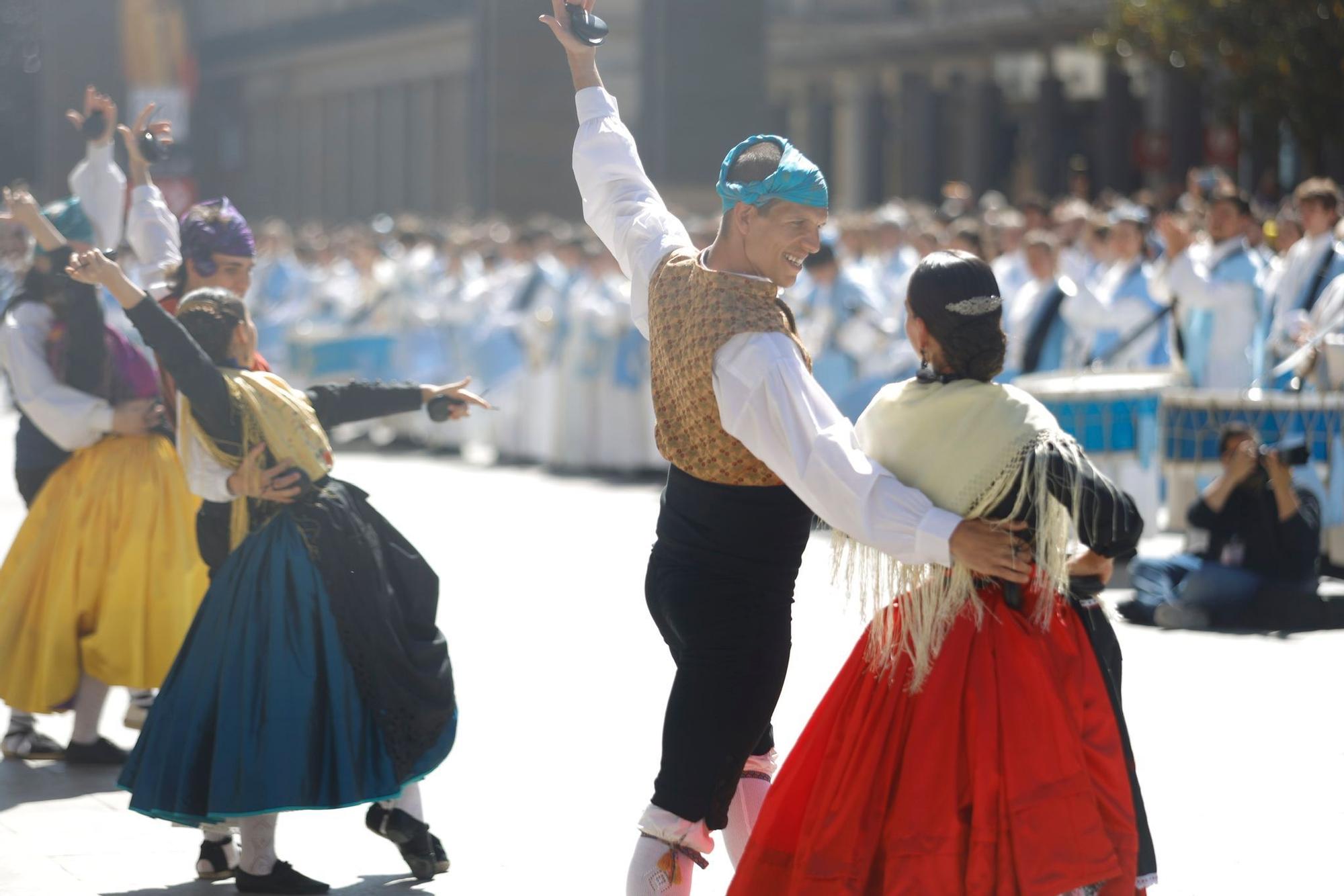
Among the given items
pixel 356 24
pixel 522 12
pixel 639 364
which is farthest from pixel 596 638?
pixel 356 24

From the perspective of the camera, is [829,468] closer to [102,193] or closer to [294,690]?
[294,690]

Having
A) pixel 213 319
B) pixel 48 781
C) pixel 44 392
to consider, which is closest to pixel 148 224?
pixel 44 392

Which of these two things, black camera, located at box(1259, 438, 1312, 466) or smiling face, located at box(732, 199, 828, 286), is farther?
black camera, located at box(1259, 438, 1312, 466)

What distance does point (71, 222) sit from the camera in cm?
648

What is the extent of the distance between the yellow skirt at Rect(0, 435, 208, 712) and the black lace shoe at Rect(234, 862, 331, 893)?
1381 millimetres

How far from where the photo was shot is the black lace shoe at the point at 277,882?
4.75 m

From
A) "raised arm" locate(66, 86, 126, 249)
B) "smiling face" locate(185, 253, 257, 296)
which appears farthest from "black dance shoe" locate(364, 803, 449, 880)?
"raised arm" locate(66, 86, 126, 249)

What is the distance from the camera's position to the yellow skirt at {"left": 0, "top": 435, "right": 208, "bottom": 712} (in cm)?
602

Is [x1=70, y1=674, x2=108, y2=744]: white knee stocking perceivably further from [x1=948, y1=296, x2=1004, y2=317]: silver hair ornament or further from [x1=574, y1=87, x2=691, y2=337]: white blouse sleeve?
[x1=948, y1=296, x2=1004, y2=317]: silver hair ornament

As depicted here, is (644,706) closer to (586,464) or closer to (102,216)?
A: (102,216)

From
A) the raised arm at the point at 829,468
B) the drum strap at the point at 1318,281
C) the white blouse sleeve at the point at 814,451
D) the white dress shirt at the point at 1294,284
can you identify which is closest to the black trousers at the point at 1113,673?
the raised arm at the point at 829,468

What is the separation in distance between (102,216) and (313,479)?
2.32 m

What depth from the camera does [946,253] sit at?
12.2ft

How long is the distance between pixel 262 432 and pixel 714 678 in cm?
Result: 149
